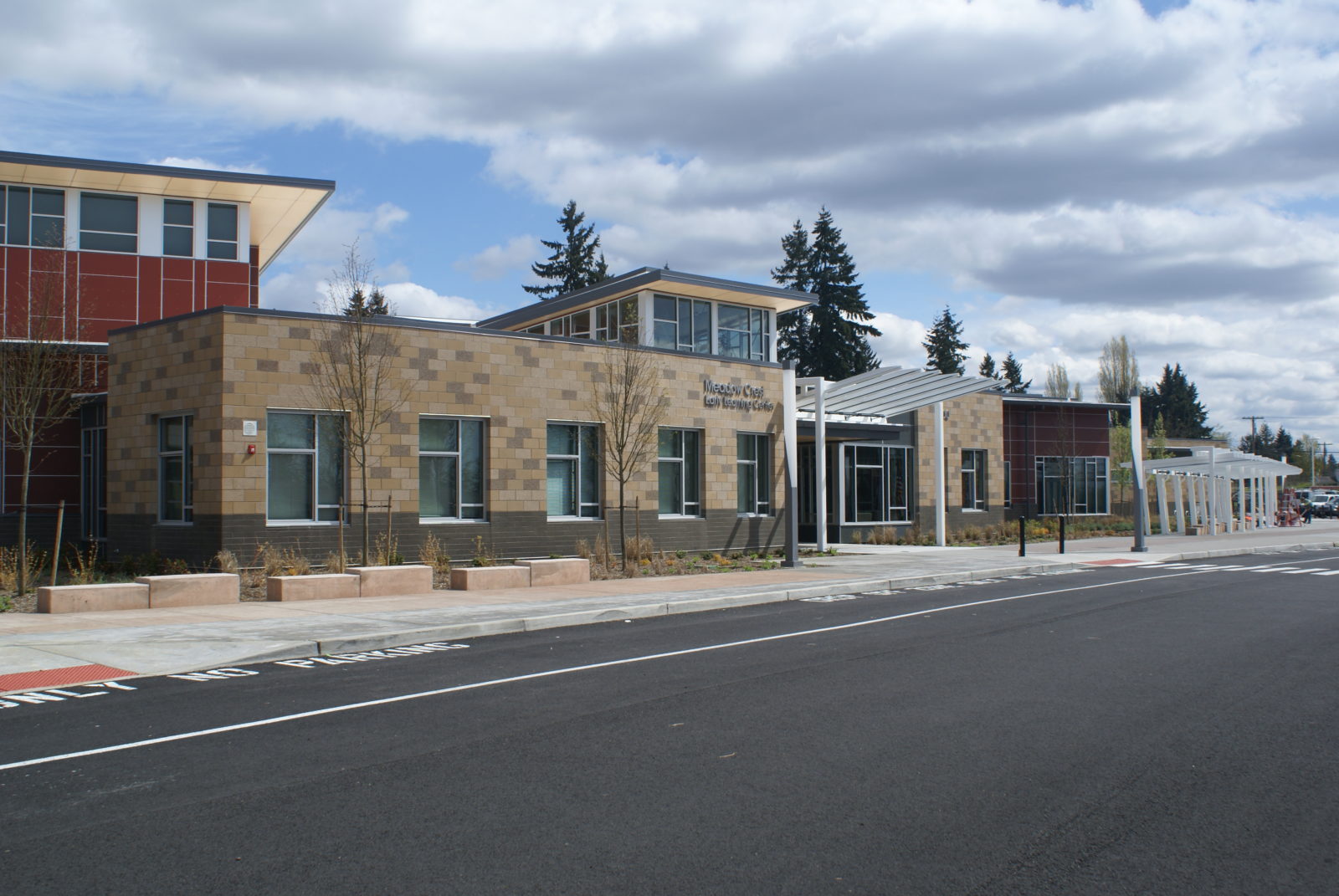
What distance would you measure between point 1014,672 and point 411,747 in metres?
5.66

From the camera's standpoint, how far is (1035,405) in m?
45.1

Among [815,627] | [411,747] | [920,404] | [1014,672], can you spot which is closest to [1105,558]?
[920,404]

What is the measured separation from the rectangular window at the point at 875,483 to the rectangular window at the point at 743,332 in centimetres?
452

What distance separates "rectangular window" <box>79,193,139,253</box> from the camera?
27859 millimetres

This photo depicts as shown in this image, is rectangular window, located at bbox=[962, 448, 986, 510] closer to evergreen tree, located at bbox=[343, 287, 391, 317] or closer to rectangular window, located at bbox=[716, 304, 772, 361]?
rectangular window, located at bbox=[716, 304, 772, 361]

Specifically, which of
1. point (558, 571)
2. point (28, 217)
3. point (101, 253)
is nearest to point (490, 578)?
point (558, 571)

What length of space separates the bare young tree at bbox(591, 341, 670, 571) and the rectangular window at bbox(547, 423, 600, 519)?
0.36 m

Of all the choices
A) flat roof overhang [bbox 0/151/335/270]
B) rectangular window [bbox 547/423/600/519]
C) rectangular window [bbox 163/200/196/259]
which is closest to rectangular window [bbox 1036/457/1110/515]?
rectangular window [bbox 547/423/600/519]

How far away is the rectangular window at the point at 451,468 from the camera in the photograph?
21.7 metres

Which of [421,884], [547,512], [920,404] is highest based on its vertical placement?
[920,404]

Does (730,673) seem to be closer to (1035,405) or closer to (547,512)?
(547,512)

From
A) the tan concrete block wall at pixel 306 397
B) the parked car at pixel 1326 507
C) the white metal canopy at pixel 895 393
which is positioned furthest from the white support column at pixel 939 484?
the parked car at pixel 1326 507

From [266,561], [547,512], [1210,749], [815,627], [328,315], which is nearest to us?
[1210,749]

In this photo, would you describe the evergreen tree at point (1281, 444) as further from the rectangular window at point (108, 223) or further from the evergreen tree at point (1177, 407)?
the rectangular window at point (108, 223)
